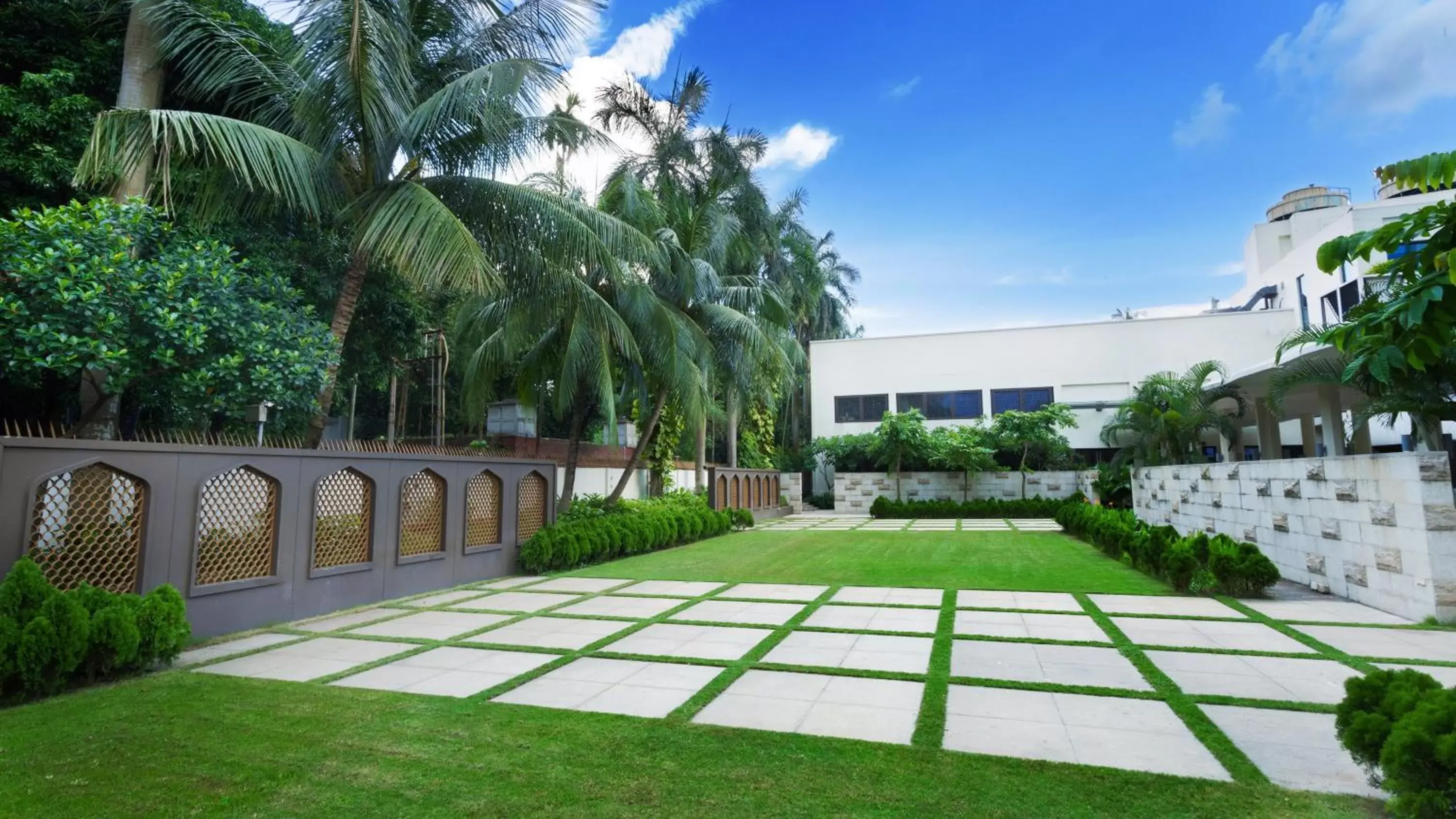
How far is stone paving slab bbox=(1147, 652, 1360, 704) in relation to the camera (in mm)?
4324

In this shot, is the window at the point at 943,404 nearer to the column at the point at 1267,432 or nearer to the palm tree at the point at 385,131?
the column at the point at 1267,432

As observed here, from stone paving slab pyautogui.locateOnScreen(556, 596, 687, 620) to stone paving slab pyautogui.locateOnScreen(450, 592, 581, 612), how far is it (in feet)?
0.89

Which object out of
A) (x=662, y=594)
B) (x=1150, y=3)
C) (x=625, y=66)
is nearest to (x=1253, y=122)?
(x=1150, y=3)

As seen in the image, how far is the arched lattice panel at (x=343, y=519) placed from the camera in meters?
7.52

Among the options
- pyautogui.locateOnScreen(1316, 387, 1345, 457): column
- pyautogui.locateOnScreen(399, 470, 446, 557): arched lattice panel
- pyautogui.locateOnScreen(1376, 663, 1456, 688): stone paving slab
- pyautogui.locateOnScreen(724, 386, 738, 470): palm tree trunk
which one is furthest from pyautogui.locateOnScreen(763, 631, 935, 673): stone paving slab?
pyautogui.locateOnScreen(1316, 387, 1345, 457): column

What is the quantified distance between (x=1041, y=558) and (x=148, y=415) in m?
13.5

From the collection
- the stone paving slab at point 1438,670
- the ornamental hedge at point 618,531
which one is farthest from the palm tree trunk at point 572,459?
the stone paving slab at point 1438,670

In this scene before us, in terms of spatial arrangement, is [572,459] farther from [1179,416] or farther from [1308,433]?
[1308,433]

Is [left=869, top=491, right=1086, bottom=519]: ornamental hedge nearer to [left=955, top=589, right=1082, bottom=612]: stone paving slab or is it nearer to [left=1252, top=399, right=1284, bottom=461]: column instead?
[left=1252, top=399, right=1284, bottom=461]: column

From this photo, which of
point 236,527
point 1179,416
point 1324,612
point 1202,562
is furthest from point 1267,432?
point 236,527

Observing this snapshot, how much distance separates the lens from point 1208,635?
6.07 meters

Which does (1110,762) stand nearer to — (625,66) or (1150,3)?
(1150,3)

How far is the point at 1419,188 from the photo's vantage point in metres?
2.02

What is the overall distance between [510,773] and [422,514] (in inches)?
259
